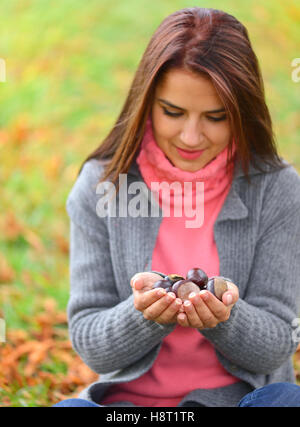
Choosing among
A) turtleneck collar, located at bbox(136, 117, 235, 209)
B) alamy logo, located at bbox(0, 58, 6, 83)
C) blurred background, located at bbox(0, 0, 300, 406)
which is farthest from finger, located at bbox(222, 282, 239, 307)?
alamy logo, located at bbox(0, 58, 6, 83)

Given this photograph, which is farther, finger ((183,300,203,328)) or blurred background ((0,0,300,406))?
blurred background ((0,0,300,406))

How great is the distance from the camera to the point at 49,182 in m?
3.63

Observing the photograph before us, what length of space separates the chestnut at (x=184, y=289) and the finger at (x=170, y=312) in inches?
1.1

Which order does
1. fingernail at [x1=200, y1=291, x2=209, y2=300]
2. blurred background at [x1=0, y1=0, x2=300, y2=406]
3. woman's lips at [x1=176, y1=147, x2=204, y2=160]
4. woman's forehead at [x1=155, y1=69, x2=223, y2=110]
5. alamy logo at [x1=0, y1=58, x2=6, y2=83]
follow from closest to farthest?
fingernail at [x1=200, y1=291, x2=209, y2=300]
woman's forehead at [x1=155, y1=69, x2=223, y2=110]
woman's lips at [x1=176, y1=147, x2=204, y2=160]
blurred background at [x1=0, y1=0, x2=300, y2=406]
alamy logo at [x1=0, y1=58, x2=6, y2=83]

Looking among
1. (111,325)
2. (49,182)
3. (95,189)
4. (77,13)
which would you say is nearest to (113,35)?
(77,13)

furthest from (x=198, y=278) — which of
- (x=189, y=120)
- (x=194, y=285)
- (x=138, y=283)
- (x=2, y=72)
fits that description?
(x=2, y=72)

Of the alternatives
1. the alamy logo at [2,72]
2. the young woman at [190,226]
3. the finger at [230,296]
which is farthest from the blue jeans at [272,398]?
the alamy logo at [2,72]

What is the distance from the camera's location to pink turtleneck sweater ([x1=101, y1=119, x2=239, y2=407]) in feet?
5.45

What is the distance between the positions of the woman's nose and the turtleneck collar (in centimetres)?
12

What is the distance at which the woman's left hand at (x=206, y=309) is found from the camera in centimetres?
138

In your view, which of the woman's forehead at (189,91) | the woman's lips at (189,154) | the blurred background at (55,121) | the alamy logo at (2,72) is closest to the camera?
the woman's forehead at (189,91)

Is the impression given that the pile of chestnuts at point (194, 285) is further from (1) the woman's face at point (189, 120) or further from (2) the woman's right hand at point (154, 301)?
(1) the woman's face at point (189, 120)

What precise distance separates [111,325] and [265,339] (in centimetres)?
38

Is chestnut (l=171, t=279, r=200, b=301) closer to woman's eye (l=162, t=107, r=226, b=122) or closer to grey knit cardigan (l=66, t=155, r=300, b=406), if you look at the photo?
grey knit cardigan (l=66, t=155, r=300, b=406)
